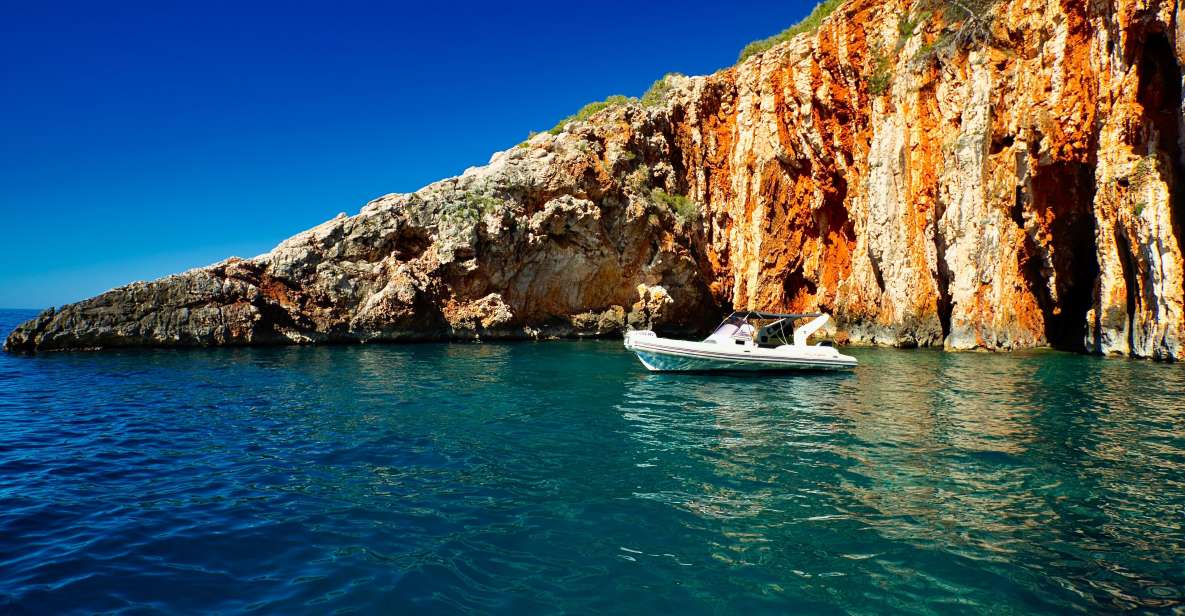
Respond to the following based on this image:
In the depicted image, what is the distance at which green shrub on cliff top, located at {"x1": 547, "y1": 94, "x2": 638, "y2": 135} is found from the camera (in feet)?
144

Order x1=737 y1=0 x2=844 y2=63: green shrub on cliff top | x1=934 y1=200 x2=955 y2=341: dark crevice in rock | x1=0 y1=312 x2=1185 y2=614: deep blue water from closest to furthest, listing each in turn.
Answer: x1=0 y1=312 x2=1185 y2=614: deep blue water < x1=934 y1=200 x2=955 y2=341: dark crevice in rock < x1=737 y1=0 x2=844 y2=63: green shrub on cliff top

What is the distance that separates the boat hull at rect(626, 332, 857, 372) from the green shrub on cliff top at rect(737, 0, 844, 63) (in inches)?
1075

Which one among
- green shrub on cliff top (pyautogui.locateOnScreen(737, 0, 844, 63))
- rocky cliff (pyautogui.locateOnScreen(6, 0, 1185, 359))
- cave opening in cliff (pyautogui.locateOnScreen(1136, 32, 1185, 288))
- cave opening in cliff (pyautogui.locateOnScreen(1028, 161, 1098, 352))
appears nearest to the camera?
cave opening in cliff (pyautogui.locateOnScreen(1136, 32, 1185, 288))

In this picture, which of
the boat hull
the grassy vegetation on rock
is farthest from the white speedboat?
the grassy vegetation on rock

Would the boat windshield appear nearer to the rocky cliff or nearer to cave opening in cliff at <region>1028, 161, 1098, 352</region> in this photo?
the rocky cliff

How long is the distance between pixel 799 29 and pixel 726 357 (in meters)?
30.7

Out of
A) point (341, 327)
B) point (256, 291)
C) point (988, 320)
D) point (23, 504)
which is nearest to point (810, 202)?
point (988, 320)

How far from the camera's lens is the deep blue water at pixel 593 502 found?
5570 millimetres

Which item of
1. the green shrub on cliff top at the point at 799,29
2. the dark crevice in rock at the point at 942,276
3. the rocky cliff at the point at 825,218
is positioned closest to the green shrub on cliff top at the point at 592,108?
the rocky cliff at the point at 825,218

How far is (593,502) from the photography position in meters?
7.92

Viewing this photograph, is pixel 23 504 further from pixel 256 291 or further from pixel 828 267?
pixel 828 267

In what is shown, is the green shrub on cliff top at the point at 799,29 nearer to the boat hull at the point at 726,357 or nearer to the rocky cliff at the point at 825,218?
the rocky cliff at the point at 825,218

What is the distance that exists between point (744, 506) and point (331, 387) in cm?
1410

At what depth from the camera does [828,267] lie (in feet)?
129
